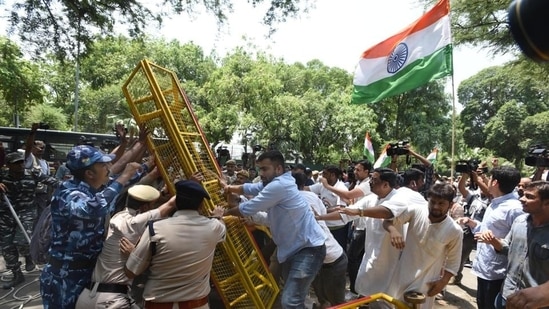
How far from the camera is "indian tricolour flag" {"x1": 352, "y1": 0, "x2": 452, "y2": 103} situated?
625 cm

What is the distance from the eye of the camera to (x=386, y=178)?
12.7ft

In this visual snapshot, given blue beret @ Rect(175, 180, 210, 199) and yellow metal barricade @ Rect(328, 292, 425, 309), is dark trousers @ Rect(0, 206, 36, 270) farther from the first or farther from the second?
yellow metal barricade @ Rect(328, 292, 425, 309)

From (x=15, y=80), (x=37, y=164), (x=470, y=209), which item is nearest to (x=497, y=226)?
(x=470, y=209)

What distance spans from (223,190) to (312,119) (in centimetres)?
1961

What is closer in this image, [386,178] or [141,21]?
[386,178]

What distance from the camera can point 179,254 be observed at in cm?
255

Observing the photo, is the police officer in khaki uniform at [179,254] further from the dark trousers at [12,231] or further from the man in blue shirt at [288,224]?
the dark trousers at [12,231]

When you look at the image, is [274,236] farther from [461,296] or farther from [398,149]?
[461,296]

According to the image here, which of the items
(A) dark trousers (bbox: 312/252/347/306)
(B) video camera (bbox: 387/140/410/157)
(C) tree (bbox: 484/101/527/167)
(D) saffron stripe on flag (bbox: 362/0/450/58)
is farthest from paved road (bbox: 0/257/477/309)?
(C) tree (bbox: 484/101/527/167)

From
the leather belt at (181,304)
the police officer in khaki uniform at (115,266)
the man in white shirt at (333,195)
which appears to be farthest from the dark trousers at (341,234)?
the police officer in khaki uniform at (115,266)

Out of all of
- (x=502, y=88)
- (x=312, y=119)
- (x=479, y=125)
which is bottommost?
(x=479, y=125)

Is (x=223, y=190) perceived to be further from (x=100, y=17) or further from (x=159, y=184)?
(x=100, y=17)

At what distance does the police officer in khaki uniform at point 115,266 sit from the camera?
257 centimetres

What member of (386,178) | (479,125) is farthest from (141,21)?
(479,125)
